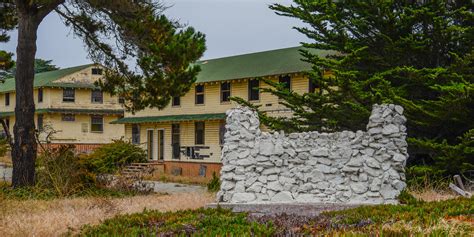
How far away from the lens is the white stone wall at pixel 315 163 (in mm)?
16531

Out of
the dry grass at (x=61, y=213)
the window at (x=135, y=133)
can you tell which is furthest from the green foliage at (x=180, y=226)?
the window at (x=135, y=133)

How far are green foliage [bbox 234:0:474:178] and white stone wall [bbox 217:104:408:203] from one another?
267 cm

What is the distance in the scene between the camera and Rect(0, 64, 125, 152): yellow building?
164 feet

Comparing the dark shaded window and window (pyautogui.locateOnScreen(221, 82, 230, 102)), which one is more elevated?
window (pyautogui.locateOnScreen(221, 82, 230, 102))

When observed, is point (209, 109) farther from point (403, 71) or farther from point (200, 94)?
point (403, 71)

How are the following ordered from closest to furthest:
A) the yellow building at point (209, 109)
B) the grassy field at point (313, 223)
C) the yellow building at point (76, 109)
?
1. the grassy field at point (313, 223)
2. the yellow building at point (209, 109)
3. the yellow building at point (76, 109)

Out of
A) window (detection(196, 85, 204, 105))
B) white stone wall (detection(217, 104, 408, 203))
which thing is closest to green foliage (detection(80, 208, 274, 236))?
white stone wall (detection(217, 104, 408, 203))

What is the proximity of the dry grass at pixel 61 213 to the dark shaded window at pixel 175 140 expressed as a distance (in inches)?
785

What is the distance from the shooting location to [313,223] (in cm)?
1003

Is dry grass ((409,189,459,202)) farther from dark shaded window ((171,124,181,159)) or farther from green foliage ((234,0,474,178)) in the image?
dark shaded window ((171,124,181,159))

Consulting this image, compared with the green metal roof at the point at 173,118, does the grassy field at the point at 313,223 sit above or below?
below

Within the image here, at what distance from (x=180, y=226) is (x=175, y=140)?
29754 mm

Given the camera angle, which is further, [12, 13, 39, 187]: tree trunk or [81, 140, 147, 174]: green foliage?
[81, 140, 147, 174]: green foliage

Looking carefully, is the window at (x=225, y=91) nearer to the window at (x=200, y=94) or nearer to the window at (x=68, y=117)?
the window at (x=200, y=94)
